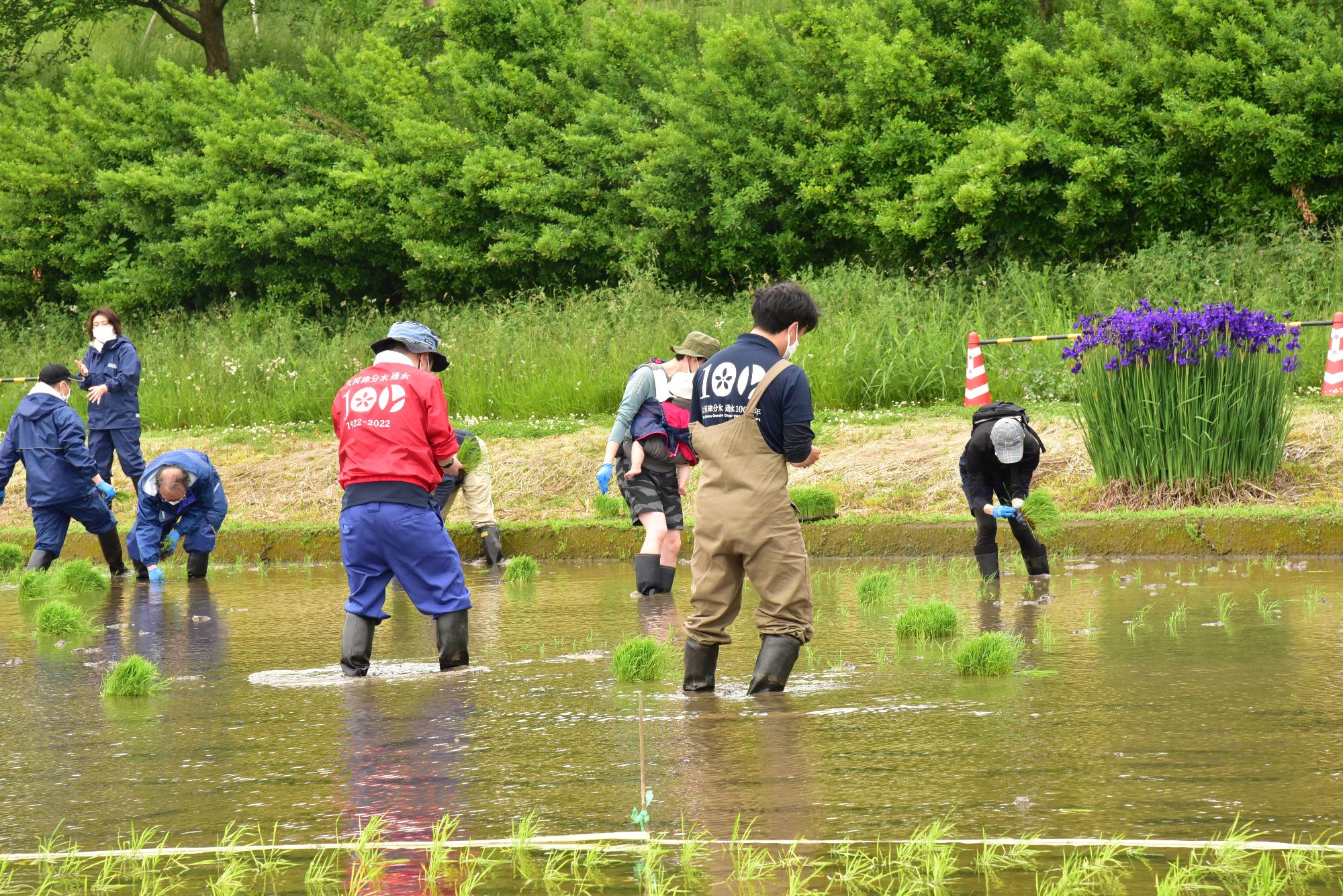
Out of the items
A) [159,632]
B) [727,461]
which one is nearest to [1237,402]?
[727,461]

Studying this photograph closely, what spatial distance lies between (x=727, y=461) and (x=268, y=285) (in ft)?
81.4

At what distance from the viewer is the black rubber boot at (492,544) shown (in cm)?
1341

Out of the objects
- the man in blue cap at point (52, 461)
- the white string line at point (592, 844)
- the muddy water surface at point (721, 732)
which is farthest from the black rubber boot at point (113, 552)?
the white string line at point (592, 844)

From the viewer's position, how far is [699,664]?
707 cm

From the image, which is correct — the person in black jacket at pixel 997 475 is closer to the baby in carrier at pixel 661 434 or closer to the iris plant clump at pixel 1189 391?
the baby in carrier at pixel 661 434

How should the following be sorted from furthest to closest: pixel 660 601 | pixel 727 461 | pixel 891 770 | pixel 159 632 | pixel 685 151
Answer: pixel 685 151, pixel 660 601, pixel 159 632, pixel 727 461, pixel 891 770

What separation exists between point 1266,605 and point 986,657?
8.73 feet

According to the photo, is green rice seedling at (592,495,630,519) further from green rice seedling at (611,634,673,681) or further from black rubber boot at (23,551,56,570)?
green rice seedling at (611,634,673,681)

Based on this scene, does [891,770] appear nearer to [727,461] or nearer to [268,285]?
[727,461]

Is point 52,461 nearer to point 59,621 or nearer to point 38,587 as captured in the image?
point 38,587

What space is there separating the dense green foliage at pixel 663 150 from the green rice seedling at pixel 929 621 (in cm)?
1536

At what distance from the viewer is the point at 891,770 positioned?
5.47 metres

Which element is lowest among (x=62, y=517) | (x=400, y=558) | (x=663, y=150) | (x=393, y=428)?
(x=62, y=517)

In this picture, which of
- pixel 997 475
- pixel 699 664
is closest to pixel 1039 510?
pixel 997 475
